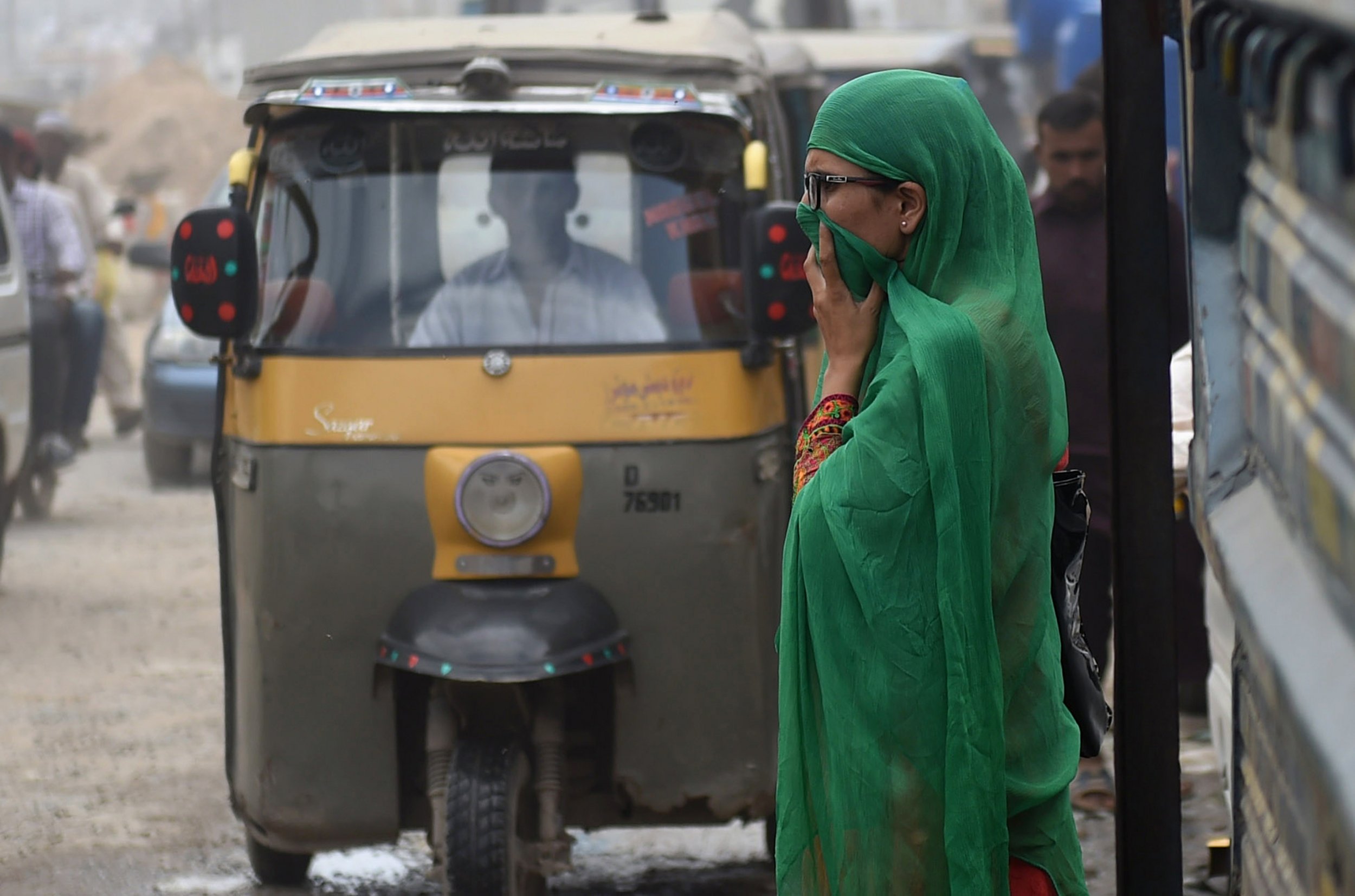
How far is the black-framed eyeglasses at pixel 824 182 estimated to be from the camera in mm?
2623

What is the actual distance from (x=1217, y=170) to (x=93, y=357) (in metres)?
11.1

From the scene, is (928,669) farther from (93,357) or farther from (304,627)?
(93,357)

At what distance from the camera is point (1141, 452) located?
2998mm

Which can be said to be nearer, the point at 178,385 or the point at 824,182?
the point at 824,182

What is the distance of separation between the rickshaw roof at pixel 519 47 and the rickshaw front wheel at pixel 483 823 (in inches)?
62.9

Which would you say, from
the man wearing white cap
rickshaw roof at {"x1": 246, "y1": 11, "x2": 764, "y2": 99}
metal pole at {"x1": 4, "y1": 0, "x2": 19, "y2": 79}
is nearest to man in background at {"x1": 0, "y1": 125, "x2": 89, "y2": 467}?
the man wearing white cap

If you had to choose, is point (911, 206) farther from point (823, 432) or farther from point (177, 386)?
point (177, 386)

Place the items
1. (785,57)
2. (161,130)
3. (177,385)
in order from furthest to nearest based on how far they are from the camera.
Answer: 1. (161,130)
2. (177,385)
3. (785,57)

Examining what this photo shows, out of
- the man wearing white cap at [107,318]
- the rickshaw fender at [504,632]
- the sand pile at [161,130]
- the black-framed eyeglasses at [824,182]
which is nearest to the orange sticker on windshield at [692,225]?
the rickshaw fender at [504,632]

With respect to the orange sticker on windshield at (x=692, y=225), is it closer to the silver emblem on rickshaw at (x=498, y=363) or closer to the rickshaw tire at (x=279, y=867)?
the silver emblem on rickshaw at (x=498, y=363)

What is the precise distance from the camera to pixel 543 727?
4.47 m

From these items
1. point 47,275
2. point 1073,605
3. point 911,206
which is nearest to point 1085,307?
point 1073,605

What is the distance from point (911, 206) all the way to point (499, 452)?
1.99 meters

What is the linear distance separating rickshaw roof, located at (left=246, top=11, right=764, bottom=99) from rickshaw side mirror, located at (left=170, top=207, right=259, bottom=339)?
17.4 inches
